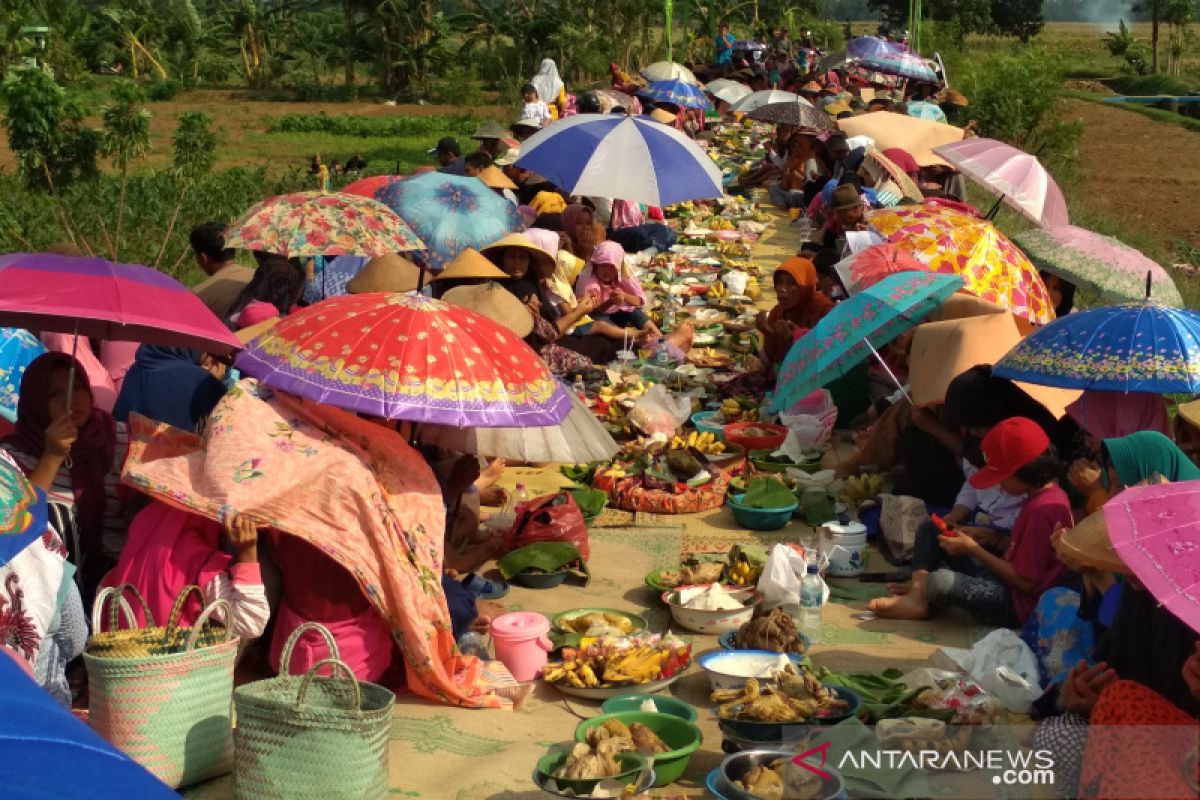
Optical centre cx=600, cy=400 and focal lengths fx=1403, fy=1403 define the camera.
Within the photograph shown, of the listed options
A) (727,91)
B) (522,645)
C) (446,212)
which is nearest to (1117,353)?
(522,645)

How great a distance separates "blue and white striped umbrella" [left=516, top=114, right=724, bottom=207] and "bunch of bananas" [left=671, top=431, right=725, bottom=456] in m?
1.71

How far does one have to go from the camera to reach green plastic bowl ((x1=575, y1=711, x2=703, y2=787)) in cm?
441

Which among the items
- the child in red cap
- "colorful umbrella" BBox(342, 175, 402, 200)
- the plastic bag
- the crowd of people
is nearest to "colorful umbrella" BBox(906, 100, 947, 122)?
"colorful umbrella" BBox(342, 175, 402, 200)

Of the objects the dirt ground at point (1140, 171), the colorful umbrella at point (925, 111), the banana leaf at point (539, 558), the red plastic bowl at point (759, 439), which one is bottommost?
the dirt ground at point (1140, 171)

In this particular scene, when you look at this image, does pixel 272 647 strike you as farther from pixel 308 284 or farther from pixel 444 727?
pixel 308 284

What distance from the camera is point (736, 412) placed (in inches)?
356

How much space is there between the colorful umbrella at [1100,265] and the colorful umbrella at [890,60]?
39.6 ft

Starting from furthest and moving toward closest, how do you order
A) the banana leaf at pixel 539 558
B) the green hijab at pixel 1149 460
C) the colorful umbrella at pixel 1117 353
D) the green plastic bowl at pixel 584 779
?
1. the banana leaf at pixel 539 558
2. the colorful umbrella at pixel 1117 353
3. the green hijab at pixel 1149 460
4. the green plastic bowl at pixel 584 779

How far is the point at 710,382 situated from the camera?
9.77m

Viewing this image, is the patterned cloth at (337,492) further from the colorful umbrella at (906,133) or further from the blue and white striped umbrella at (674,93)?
the blue and white striped umbrella at (674,93)

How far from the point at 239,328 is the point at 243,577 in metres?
2.69

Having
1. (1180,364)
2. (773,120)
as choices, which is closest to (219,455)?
(1180,364)

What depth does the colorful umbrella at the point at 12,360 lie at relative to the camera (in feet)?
19.2

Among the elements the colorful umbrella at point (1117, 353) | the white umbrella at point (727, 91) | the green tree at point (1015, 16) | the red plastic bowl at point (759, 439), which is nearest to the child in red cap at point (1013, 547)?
the colorful umbrella at point (1117, 353)
